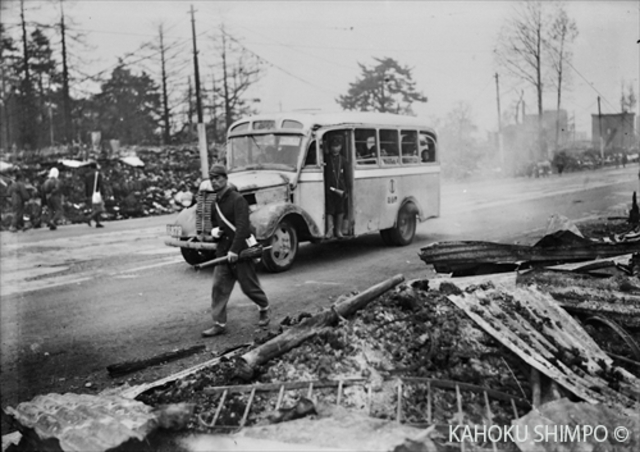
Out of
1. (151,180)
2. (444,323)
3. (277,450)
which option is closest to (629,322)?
(444,323)

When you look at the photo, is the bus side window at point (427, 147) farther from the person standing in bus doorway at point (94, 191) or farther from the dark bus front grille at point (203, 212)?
the person standing in bus doorway at point (94, 191)

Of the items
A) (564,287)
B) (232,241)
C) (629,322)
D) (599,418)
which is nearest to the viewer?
(599,418)

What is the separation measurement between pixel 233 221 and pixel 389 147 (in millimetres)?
5704

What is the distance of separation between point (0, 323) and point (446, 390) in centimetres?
577

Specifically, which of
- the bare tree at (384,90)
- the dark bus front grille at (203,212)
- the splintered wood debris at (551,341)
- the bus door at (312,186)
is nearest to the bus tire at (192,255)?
the dark bus front grille at (203,212)

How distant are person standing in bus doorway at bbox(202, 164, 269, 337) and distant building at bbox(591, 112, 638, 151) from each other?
39.9 feet

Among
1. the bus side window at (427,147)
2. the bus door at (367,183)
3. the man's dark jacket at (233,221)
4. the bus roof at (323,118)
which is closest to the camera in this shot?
the man's dark jacket at (233,221)

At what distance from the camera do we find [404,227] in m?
12.7

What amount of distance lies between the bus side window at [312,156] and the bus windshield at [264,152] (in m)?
0.17

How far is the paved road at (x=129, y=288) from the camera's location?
244 inches

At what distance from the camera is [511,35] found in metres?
13.5

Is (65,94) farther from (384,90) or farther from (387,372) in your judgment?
(387,372)

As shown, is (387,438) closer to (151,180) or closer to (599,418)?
(599,418)

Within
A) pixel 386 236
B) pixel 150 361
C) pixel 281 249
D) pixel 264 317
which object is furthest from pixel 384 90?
pixel 150 361
